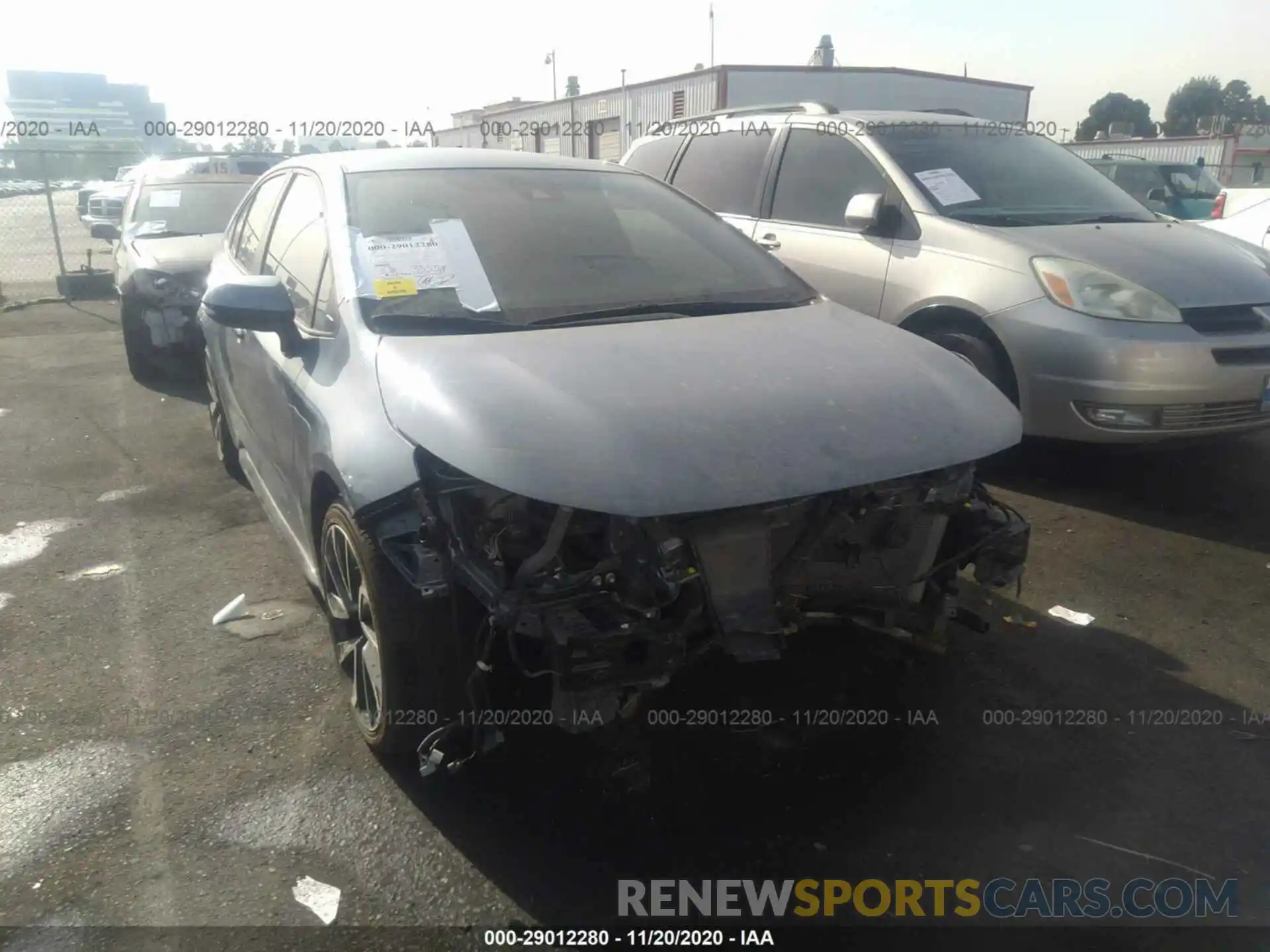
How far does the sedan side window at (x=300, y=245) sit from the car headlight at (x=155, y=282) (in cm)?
366

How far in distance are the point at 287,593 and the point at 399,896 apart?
184 centimetres

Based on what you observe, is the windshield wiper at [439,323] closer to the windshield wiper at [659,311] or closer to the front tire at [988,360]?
the windshield wiper at [659,311]

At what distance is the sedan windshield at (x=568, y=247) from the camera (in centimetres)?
296

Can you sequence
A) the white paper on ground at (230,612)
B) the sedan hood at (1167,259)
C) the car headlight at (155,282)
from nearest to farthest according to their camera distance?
1. the white paper on ground at (230,612)
2. the sedan hood at (1167,259)
3. the car headlight at (155,282)

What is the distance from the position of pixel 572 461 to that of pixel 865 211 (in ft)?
11.1

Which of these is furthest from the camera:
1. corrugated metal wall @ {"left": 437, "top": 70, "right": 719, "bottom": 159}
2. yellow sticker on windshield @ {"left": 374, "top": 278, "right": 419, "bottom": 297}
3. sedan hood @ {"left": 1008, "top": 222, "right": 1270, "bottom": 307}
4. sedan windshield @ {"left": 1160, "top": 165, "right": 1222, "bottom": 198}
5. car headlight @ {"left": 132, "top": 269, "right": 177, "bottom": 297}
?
corrugated metal wall @ {"left": 437, "top": 70, "right": 719, "bottom": 159}

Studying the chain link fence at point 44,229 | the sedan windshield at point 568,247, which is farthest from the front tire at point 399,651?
the chain link fence at point 44,229

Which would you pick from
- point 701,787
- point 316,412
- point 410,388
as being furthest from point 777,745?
point 316,412

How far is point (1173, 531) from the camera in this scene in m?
4.35

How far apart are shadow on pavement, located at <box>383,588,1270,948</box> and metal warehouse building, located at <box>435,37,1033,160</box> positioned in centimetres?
1699

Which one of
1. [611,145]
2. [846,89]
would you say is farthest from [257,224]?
[611,145]

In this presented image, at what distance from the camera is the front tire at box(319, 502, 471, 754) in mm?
2428

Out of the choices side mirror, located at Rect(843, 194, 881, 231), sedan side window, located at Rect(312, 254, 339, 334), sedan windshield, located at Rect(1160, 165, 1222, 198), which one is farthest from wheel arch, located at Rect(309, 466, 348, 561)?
sedan windshield, located at Rect(1160, 165, 1222, 198)

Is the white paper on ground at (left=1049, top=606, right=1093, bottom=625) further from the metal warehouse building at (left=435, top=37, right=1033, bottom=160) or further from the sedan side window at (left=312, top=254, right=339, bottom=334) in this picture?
the metal warehouse building at (left=435, top=37, right=1033, bottom=160)
